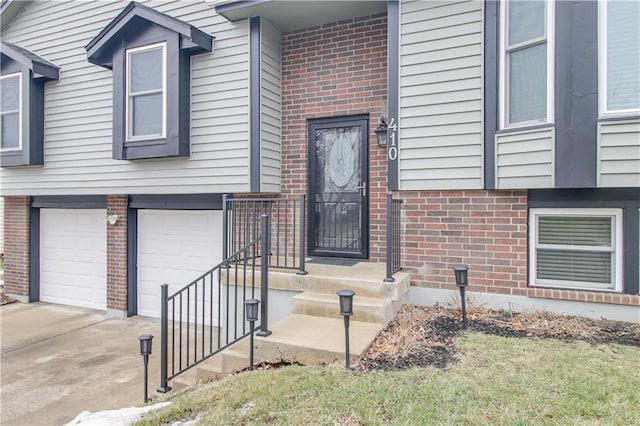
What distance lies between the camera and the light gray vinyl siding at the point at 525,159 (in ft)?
14.0

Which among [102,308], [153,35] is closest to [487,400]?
[153,35]

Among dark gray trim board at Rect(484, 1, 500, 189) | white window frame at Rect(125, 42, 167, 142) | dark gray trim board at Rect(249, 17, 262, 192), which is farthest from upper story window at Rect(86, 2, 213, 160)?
dark gray trim board at Rect(484, 1, 500, 189)

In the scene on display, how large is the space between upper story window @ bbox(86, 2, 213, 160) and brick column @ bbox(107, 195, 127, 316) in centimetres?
140

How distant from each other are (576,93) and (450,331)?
2.73m

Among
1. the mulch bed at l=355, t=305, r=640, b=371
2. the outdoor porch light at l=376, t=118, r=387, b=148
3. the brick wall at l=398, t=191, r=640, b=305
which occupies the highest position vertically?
the outdoor porch light at l=376, t=118, r=387, b=148

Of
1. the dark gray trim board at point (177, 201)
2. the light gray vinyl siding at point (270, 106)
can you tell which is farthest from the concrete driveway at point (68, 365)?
the light gray vinyl siding at point (270, 106)

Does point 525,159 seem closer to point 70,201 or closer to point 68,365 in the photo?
point 68,365

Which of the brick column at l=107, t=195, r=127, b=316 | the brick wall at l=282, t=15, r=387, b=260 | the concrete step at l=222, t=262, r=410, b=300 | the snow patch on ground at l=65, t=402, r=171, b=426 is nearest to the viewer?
the snow patch on ground at l=65, t=402, r=171, b=426

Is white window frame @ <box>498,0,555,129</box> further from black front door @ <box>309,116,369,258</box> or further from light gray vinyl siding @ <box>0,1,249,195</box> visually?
light gray vinyl siding @ <box>0,1,249,195</box>

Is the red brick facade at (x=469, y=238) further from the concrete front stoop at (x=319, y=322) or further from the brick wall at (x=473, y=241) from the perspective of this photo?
the concrete front stoop at (x=319, y=322)

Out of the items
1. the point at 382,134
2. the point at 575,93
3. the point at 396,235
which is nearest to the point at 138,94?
the point at 382,134

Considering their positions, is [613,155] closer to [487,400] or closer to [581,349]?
[581,349]

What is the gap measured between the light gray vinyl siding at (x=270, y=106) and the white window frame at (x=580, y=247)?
358 cm

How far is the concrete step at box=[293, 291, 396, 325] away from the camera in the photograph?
4.11 m
